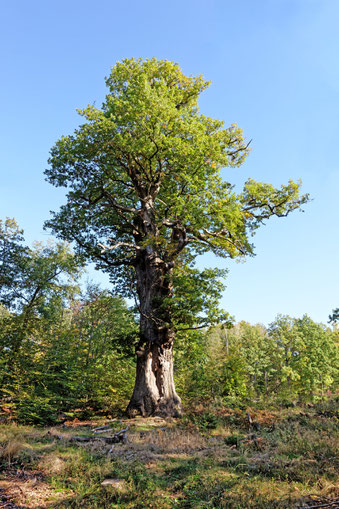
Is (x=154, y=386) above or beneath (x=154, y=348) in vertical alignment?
beneath

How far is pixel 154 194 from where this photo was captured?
14383 millimetres

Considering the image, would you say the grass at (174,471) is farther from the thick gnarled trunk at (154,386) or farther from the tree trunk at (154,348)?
the tree trunk at (154,348)

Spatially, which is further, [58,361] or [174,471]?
[58,361]

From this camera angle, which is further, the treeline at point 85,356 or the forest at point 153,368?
the treeline at point 85,356

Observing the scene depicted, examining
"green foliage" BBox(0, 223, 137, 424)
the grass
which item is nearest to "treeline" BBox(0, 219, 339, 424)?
"green foliage" BBox(0, 223, 137, 424)

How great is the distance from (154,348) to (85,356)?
20.6 feet

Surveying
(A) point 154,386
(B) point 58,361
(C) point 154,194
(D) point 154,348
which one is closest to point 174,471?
(A) point 154,386

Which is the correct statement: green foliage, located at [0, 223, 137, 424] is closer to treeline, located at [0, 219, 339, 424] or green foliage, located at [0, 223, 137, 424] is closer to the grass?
treeline, located at [0, 219, 339, 424]

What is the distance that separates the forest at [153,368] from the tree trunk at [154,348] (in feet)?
0.17

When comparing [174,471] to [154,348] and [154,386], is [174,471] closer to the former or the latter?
[154,386]

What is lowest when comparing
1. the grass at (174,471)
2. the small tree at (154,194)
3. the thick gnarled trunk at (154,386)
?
the grass at (174,471)

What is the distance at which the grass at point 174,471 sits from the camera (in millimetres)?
4387

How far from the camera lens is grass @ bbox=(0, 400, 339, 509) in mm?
4387

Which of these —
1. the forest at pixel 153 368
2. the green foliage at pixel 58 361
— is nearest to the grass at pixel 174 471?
the forest at pixel 153 368
